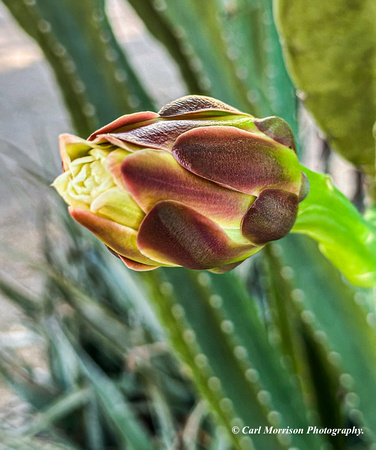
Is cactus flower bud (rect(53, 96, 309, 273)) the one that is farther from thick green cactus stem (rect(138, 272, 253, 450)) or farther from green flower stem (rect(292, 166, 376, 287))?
thick green cactus stem (rect(138, 272, 253, 450))

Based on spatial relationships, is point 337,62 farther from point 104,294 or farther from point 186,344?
point 104,294

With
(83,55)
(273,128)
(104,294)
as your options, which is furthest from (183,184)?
(104,294)

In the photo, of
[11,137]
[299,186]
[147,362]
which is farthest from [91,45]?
[11,137]

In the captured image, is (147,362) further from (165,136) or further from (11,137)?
(11,137)

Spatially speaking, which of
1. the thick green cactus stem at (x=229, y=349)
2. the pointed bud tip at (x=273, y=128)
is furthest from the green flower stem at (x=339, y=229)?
the thick green cactus stem at (x=229, y=349)

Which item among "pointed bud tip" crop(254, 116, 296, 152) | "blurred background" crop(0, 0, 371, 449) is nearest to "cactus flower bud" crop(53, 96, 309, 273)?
"pointed bud tip" crop(254, 116, 296, 152)
